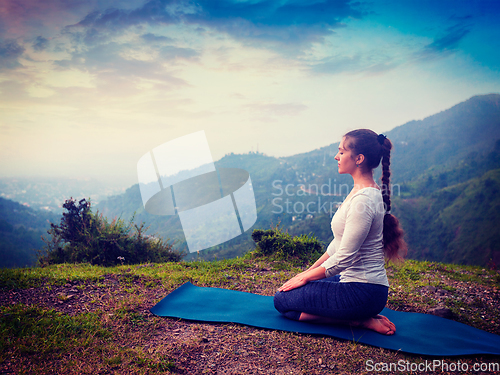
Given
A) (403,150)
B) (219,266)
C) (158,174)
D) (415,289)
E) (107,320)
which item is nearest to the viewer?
Result: (107,320)

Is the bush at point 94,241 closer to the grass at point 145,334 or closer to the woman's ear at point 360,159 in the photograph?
the grass at point 145,334

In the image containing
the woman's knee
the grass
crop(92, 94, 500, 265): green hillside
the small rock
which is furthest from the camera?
crop(92, 94, 500, 265): green hillside

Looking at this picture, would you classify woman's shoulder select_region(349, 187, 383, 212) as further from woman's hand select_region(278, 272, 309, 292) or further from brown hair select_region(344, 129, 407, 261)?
woman's hand select_region(278, 272, 309, 292)

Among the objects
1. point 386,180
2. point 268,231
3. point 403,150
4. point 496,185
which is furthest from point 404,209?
point 386,180

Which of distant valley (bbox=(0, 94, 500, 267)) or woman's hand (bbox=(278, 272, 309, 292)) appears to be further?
distant valley (bbox=(0, 94, 500, 267))

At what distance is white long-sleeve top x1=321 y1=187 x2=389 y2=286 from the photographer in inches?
84.1

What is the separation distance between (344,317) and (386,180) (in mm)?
1302

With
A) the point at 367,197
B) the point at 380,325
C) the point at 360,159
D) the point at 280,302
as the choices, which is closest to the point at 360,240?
the point at 367,197

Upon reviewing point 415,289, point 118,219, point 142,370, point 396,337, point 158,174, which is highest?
point 158,174

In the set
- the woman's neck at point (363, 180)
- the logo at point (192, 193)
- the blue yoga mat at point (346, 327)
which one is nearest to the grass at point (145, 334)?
the blue yoga mat at point (346, 327)

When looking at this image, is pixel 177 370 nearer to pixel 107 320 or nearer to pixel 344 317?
pixel 107 320

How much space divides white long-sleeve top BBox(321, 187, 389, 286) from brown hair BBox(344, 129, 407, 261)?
5.9 inches

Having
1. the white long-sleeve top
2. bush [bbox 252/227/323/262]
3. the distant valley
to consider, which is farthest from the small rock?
the distant valley

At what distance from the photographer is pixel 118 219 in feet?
20.4
